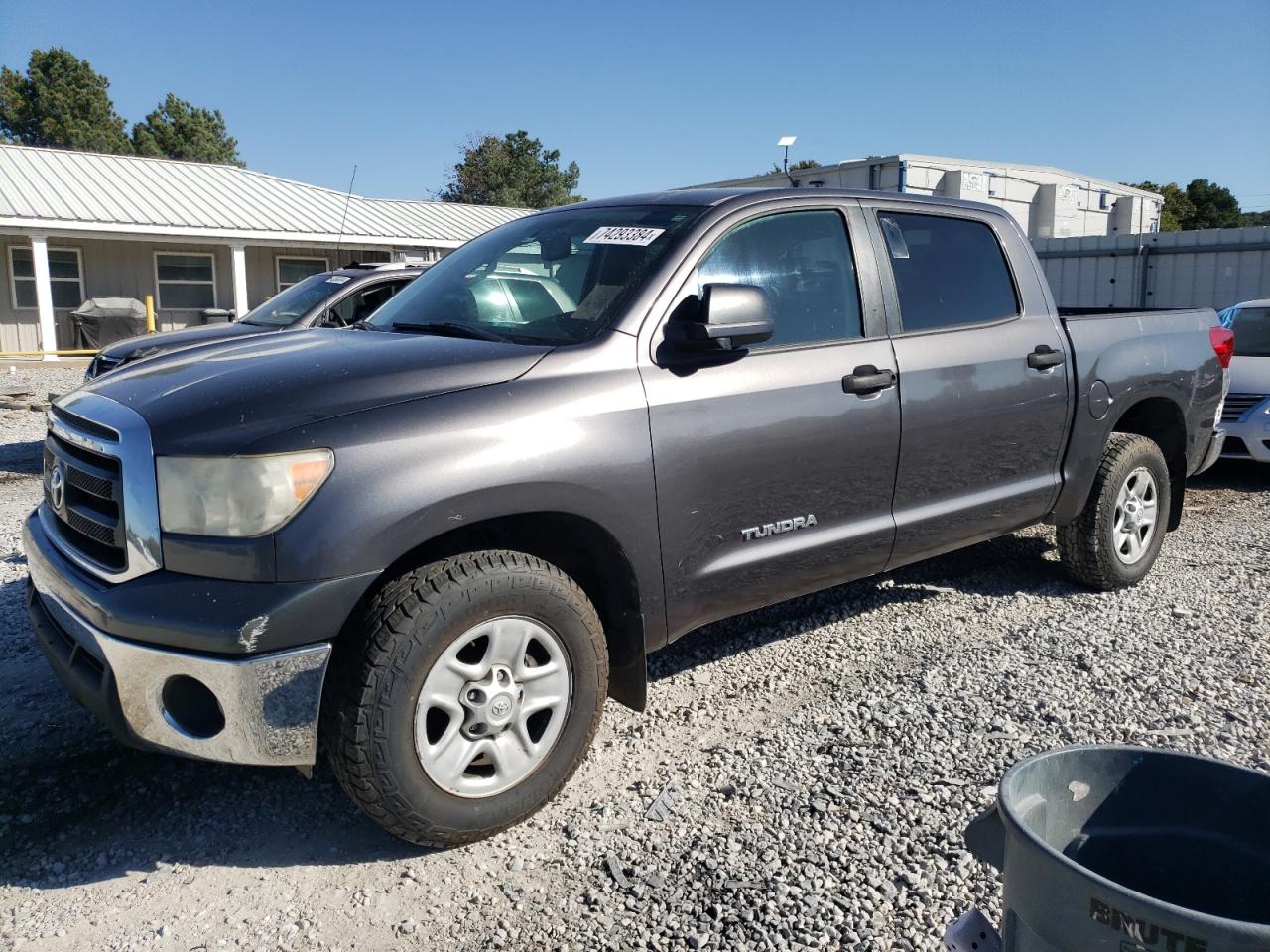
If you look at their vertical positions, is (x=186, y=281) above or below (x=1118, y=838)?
above

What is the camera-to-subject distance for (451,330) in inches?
139

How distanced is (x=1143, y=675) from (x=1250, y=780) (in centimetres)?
260

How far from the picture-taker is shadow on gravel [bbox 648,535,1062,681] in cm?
448

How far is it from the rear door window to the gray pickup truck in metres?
0.02

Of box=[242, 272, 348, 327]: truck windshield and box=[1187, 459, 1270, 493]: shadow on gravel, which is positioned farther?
box=[1187, 459, 1270, 493]: shadow on gravel

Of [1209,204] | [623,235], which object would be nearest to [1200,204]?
[1209,204]

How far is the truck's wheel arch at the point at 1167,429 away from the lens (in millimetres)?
5359

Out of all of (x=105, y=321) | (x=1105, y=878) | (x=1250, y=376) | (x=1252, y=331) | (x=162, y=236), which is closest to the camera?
(x=1105, y=878)

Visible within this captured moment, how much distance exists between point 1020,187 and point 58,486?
23.1 metres

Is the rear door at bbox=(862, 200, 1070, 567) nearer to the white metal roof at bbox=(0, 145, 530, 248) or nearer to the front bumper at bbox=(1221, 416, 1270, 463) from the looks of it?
the front bumper at bbox=(1221, 416, 1270, 463)

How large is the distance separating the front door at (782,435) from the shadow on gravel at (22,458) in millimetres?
7008

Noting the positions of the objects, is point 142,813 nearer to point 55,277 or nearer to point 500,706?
point 500,706

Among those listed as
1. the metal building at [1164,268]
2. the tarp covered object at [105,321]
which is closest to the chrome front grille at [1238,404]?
the metal building at [1164,268]

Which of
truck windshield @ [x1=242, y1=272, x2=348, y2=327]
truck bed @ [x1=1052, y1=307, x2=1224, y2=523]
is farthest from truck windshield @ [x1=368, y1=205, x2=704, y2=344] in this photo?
truck windshield @ [x1=242, y1=272, x2=348, y2=327]
